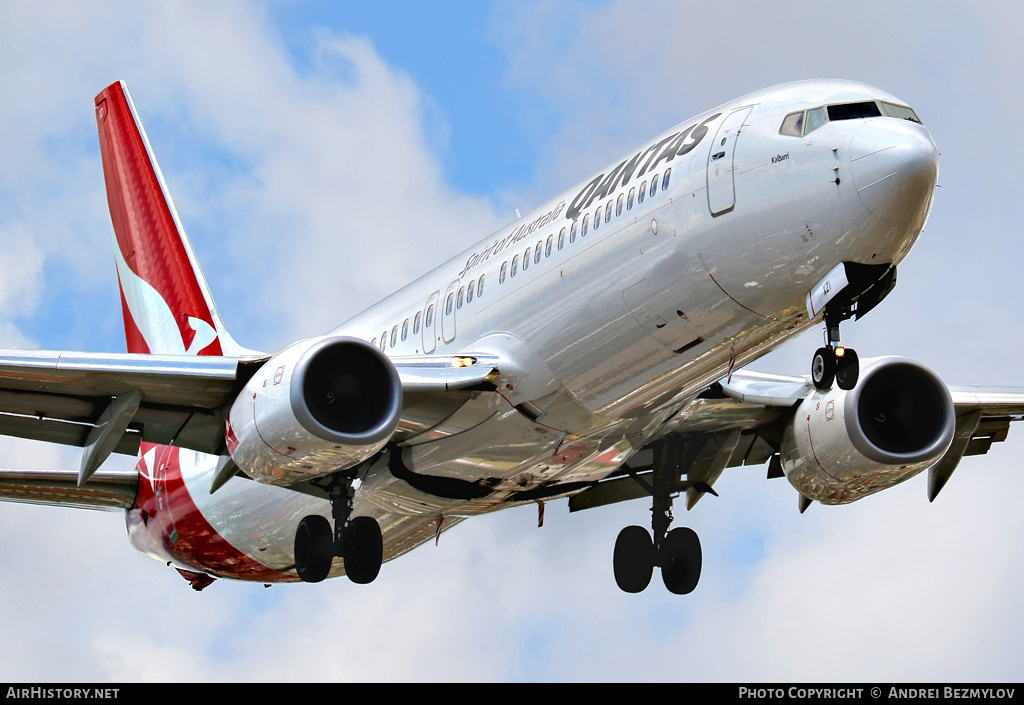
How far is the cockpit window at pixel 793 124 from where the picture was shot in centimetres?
1620

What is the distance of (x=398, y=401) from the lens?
59.7ft

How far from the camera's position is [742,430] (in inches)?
917

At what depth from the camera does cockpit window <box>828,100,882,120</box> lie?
15.9m

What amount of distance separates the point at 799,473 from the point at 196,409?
31.2 ft

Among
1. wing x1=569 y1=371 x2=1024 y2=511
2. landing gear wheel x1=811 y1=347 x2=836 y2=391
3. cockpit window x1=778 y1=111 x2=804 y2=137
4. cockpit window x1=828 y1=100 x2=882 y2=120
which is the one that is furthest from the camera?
wing x1=569 y1=371 x2=1024 y2=511

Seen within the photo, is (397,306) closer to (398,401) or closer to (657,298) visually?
(398,401)

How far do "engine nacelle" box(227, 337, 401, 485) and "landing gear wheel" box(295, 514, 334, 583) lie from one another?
2990mm

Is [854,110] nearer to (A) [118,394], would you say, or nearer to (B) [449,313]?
(B) [449,313]

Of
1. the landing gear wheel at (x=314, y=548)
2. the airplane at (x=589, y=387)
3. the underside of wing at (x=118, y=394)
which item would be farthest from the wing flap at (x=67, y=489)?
the landing gear wheel at (x=314, y=548)

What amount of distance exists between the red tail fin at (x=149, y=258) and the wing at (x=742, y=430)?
818 cm

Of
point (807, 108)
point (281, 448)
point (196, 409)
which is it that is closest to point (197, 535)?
point (196, 409)

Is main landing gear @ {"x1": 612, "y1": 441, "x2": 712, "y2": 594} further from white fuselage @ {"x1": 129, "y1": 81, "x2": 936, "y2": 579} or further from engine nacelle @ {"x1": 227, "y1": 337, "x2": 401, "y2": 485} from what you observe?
engine nacelle @ {"x1": 227, "y1": 337, "x2": 401, "y2": 485}

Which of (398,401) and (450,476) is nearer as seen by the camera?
(398,401)

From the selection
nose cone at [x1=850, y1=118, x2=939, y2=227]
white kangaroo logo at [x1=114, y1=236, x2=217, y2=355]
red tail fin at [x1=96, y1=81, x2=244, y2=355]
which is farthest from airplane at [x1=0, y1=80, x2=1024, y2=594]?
red tail fin at [x1=96, y1=81, x2=244, y2=355]
